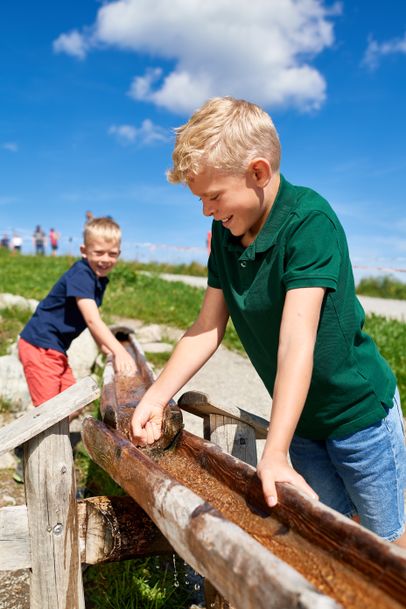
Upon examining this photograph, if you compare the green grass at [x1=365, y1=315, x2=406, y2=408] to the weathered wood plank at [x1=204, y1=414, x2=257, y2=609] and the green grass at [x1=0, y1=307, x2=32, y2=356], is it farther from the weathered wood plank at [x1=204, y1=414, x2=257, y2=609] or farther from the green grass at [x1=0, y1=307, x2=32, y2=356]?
the green grass at [x1=0, y1=307, x2=32, y2=356]

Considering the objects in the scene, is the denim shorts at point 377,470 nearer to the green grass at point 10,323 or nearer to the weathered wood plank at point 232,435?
the weathered wood plank at point 232,435

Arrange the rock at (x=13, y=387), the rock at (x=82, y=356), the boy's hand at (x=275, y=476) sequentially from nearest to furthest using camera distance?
the boy's hand at (x=275, y=476)
the rock at (x=13, y=387)
the rock at (x=82, y=356)

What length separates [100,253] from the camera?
15.3ft

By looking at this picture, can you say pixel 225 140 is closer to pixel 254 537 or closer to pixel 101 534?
pixel 254 537

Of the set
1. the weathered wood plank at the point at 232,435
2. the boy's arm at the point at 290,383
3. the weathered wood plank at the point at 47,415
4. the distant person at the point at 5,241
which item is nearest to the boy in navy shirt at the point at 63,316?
the weathered wood plank at the point at 232,435

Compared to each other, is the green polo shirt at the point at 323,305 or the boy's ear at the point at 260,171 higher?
the boy's ear at the point at 260,171

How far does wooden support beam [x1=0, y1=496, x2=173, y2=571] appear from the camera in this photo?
86.0 inches

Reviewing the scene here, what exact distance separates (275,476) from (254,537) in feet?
0.76

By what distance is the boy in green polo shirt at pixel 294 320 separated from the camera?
1982 mm

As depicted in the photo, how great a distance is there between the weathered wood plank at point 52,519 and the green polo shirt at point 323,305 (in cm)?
85

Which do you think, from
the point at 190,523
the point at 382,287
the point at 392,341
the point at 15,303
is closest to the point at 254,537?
the point at 190,523

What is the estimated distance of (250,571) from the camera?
4.07 feet

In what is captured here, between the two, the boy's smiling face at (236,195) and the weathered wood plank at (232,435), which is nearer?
the boy's smiling face at (236,195)

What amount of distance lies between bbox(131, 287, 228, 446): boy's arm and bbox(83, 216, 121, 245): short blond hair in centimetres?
215
